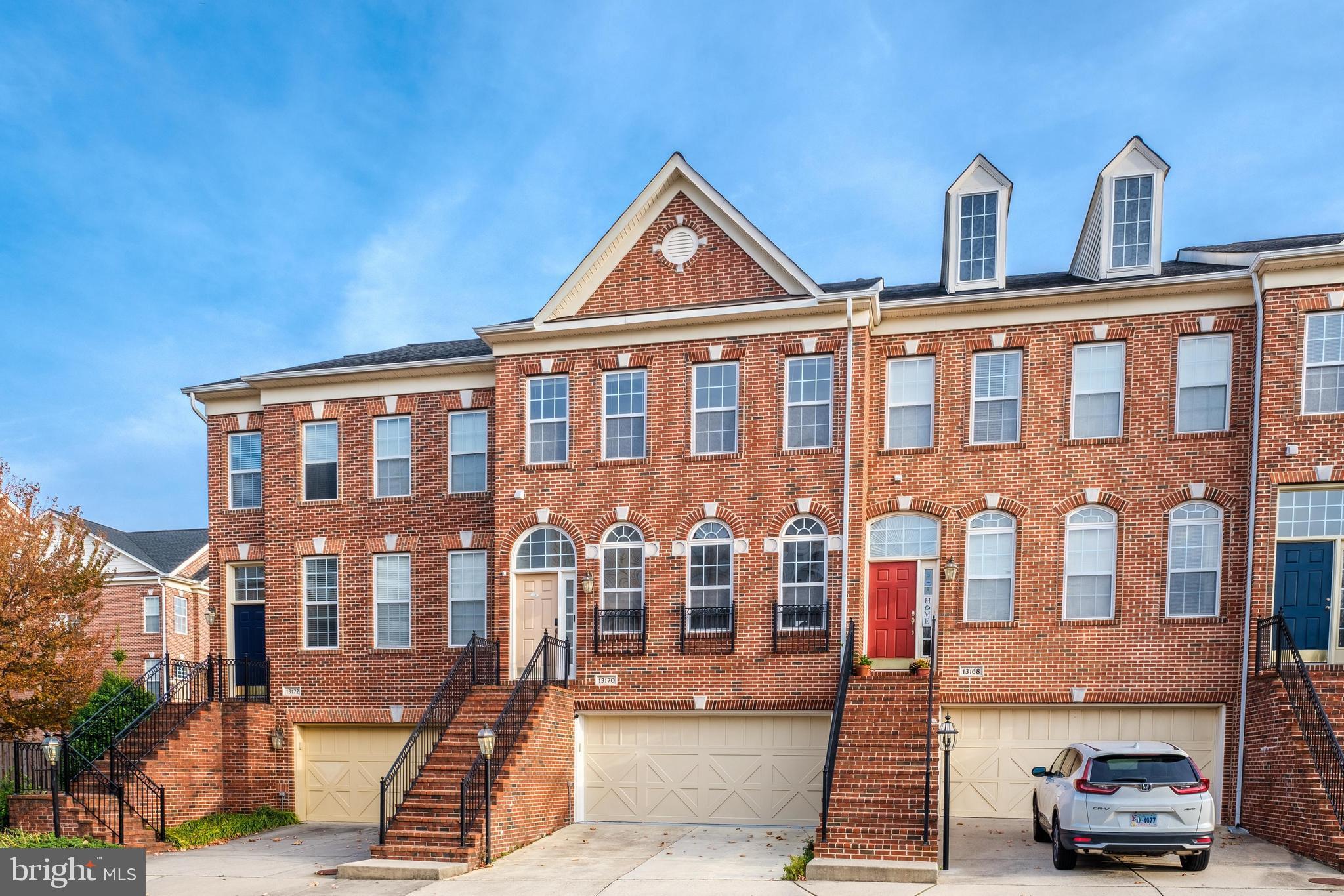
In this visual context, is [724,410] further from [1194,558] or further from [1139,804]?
[1139,804]

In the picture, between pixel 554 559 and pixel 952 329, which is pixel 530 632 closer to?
pixel 554 559

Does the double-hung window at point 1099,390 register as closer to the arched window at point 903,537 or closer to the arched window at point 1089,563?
the arched window at point 1089,563

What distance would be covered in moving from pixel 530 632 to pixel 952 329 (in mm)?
9347

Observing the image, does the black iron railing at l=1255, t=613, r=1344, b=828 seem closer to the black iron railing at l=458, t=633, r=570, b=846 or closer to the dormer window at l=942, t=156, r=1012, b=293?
the dormer window at l=942, t=156, r=1012, b=293

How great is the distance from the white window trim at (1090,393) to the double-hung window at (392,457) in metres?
12.5

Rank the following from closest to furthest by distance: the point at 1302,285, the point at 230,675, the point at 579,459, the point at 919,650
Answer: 1. the point at 1302,285
2. the point at 919,650
3. the point at 579,459
4. the point at 230,675

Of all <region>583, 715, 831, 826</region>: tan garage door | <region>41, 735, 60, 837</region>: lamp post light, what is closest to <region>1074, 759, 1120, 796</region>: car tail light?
<region>583, 715, 831, 826</region>: tan garage door

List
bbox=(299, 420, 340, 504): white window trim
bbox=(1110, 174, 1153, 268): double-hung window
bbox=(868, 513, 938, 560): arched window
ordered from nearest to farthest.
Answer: bbox=(1110, 174, 1153, 268): double-hung window < bbox=(868, 513, 938, 560): arched window < bbox=(299, 420, 340, 504): white window trim

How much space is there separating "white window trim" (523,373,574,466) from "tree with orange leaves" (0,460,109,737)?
907cm

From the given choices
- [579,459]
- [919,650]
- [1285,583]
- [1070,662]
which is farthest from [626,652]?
[1285,583]

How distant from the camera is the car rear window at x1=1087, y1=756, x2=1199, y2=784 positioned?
37.4 ft

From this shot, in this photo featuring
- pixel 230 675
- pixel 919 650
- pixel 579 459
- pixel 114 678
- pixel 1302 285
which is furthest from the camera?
pixel 114 678

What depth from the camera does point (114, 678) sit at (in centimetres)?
2362

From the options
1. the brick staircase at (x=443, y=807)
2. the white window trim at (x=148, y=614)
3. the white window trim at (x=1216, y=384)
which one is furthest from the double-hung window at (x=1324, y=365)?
the white window trim at (x=148, y=614)
